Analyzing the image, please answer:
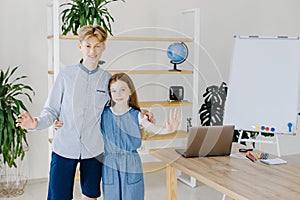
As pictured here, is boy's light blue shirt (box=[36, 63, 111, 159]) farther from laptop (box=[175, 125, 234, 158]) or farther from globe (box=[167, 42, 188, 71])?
globe (box=[167, 42, 188, 71])

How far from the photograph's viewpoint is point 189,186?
415 centimetres

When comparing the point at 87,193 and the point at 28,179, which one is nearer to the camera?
the point at 87,193

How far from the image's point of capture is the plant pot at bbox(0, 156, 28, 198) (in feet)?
12.6

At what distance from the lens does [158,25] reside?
14.9ft

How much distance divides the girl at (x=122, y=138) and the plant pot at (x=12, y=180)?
194 centimetres

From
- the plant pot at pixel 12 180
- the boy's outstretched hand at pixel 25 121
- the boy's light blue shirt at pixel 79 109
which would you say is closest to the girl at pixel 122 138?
the boy's light blue shirt at pixel 79 109

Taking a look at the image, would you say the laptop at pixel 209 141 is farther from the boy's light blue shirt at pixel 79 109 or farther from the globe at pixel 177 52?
the globe at pixel 177 52

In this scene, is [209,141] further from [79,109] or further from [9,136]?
[9,136]

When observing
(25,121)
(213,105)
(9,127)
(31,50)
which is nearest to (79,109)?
(25,121)

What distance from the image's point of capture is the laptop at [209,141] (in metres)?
2.56

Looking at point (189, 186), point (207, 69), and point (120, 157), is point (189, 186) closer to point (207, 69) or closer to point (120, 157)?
point (207, 69)

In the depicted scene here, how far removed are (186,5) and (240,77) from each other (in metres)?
1.32

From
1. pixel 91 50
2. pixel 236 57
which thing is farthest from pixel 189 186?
pixel 91 50

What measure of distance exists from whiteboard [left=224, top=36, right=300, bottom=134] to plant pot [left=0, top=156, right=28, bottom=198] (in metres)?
1.95
